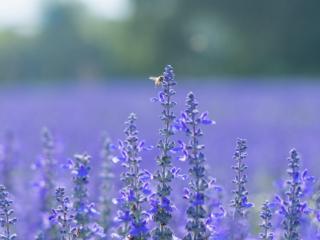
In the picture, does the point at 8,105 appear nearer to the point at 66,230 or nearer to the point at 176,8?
the point at 66,230

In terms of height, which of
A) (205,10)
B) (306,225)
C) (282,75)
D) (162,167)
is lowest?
(306,225)

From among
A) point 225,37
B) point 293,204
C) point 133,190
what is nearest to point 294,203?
point 293,204

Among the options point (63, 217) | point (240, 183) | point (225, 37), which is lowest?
point (63, 217)

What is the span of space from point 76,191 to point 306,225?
1.50m

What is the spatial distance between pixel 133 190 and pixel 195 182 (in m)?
0.20

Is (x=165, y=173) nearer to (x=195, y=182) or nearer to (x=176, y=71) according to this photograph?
(x=195, y=182)

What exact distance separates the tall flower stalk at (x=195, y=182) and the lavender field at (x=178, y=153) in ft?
0.07

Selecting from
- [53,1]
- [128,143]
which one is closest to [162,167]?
[128,143]

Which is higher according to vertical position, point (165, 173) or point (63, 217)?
point (165, 173)

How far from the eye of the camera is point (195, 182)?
287cm

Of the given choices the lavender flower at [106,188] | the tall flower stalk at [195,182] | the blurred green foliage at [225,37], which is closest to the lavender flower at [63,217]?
the tall flower stalk at [195,182]

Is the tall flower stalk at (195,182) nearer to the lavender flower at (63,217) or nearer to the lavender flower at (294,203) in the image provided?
the lavender flower at (294,203)

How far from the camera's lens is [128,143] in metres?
2.91

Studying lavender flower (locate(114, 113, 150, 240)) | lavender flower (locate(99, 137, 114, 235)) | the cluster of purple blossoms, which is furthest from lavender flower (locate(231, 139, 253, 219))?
lavender flower (locate(99, 137, 114, 235))
